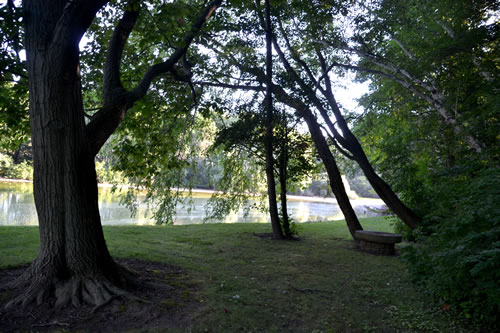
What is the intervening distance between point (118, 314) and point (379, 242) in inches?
250

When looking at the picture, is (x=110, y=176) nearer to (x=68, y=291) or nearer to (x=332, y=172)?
(x=332, y=172)

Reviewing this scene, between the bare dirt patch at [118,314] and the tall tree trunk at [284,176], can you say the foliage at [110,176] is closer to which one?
the tall tree trunk at [284,176]

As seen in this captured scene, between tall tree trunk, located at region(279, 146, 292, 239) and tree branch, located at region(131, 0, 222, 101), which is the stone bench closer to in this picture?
tall tree trunk, located at region(279, 146, 292, 239)

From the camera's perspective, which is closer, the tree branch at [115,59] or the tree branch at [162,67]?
the tree branch at [115,59]

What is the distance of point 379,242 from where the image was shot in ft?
25.9

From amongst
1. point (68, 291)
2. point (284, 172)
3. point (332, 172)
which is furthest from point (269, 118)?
point (68, 291)

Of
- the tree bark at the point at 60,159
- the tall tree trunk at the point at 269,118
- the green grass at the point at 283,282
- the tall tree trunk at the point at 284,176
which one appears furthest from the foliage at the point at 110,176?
the tree bark at the point at 60,159

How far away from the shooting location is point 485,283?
295 cm

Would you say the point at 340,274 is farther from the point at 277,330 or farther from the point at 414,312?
the point at 277,330

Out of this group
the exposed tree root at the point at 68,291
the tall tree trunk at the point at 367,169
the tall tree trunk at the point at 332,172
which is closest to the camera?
the exposed tree root at the point at 68,291

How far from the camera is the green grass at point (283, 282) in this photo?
357cm

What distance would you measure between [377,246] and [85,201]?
669 centimetres

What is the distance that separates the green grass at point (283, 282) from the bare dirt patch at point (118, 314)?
250mm

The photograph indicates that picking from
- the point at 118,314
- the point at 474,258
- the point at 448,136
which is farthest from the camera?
the point at 448,136
